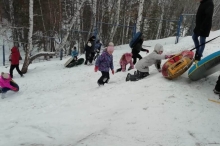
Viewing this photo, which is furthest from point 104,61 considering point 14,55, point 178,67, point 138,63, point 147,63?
point 14,55

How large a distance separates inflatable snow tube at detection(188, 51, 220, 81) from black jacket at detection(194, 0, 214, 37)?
1.36 metres

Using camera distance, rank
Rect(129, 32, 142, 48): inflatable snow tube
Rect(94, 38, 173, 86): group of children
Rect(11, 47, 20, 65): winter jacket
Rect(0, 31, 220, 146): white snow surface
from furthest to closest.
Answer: Rect(11, 47, 20, 65): winter jacket, Rect(129, 32, 142, 48): inflatable snow tube, Rect(94, 38, 173, 86): group of children, Rect(0, 31, 220, 146): white snow surface

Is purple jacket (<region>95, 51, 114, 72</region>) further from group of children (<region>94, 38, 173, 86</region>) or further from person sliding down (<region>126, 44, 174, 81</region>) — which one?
person sliding down (<region>126, 44, 174, 81</region>)

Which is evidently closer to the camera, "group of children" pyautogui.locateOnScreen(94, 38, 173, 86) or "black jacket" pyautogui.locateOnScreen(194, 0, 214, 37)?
"black jacket" pyautogui.locateOnScreen(194, 0, 214, 37)

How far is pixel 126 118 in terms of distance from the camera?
3.96m

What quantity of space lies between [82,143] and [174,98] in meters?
2.04

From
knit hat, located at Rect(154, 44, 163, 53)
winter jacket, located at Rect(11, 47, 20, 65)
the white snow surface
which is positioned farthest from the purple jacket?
winter jacket, located at Rect(11, 47, 20, 65)

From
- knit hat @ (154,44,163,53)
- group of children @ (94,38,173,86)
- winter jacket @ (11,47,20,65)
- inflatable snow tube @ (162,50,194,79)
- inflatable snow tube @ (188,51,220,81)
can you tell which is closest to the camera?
inflatable snow tube @ (188,51,220,81)

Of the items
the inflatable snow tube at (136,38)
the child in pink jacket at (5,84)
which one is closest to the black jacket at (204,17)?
the inflatable snow tube at (136,38)

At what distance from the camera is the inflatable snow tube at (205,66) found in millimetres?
4643

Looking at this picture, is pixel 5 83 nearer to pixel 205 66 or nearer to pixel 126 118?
pixel 126 118

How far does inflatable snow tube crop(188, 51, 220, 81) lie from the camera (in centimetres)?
464

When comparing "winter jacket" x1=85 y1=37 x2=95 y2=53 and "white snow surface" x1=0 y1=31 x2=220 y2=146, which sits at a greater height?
"winter jacket" x1=85 y1=37 x2=95 y2=53

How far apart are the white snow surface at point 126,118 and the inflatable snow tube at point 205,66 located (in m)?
0.20
